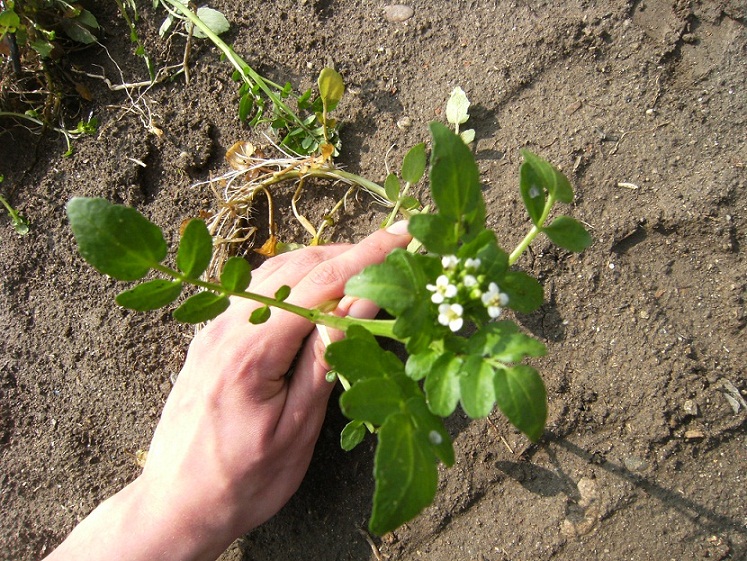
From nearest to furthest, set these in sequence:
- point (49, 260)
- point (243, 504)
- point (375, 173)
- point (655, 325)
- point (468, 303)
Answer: point (468, 303)
point (243, 504)
point (655, 325)
point (375, 173)
point (49, 260)

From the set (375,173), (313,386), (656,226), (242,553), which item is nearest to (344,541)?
(242,553)

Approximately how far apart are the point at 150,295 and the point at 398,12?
5.18 ft

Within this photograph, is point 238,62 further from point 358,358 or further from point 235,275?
point 358,358

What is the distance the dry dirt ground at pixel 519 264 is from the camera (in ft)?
5.84

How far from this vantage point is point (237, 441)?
5.46 feet

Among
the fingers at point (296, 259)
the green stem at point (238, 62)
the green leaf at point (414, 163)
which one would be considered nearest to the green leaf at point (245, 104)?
the green stem at point (238, 62)

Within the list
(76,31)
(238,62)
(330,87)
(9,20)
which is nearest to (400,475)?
(330,87)

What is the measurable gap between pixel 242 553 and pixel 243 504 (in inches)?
16.2

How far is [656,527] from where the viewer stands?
5.72 feet

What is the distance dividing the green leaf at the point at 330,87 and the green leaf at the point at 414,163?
409 millimetres

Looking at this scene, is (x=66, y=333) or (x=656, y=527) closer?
(x=656, y=527)

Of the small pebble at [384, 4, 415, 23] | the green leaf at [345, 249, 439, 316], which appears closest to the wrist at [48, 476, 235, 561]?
the green leaf at [345, 249, 439, 316]

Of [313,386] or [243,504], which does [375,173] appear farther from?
[243,504]

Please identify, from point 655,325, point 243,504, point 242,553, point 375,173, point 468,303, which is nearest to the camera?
point 468,303
